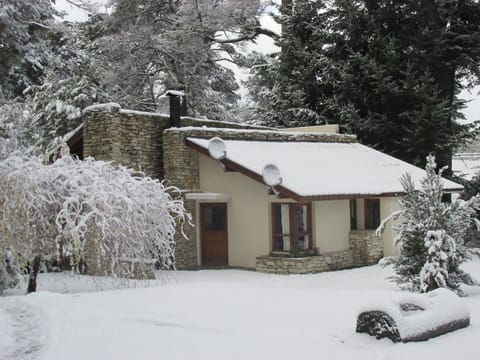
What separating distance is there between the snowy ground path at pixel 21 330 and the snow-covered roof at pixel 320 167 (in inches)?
295

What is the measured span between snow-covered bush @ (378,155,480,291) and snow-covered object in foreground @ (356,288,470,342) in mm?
3838

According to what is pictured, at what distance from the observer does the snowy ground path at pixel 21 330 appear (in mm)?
7032

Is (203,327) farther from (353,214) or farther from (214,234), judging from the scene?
(353,214)

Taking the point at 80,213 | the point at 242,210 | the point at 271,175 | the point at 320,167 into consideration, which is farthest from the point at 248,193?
the point at 80,213

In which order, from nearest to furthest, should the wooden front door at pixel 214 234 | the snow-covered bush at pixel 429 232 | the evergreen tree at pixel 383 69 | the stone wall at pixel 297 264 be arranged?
the snow-covered bush at pixel 429 232 → the stone wall at pixel 297 264 → the wooden front door at pixel 214 234 → the evergreen tree at pixel 383 69

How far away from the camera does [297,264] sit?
626 inches

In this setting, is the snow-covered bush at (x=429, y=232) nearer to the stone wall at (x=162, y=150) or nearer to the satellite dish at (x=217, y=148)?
the stone wall at (x=162, y=150)

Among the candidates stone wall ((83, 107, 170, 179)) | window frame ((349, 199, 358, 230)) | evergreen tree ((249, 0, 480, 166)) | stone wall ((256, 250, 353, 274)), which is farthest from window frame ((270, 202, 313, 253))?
evergreen tree ((249, 0, 480, 166))

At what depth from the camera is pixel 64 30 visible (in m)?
12.9

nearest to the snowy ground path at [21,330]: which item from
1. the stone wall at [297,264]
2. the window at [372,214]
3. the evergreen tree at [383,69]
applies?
the stone wall at [297,264]

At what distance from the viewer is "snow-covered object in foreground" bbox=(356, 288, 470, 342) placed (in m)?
7.25

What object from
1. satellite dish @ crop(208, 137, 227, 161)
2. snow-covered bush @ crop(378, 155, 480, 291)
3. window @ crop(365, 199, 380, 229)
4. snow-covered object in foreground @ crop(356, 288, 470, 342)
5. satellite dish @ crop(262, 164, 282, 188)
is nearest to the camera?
snow-covered object in foreground @ crop(356, 288, 470, 342)

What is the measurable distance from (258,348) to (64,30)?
8.77 metres

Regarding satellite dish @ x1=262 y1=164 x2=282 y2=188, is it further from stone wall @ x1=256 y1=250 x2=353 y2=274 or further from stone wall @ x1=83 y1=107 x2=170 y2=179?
stone wall @ x1=83 y1=107 x2=170 y2=179
